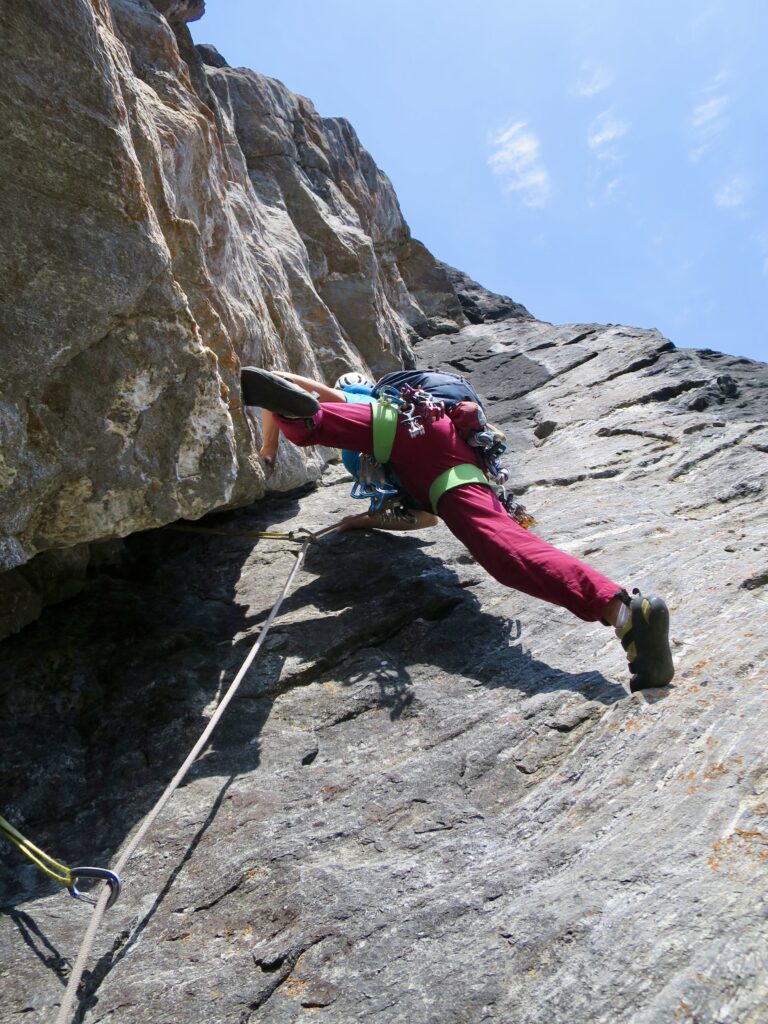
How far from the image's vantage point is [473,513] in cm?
475

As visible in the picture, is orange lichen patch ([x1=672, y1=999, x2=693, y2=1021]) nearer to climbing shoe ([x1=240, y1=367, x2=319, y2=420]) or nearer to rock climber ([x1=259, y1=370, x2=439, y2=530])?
climbing shoe ([x1=240, y1=367, x2=319, y2=420])

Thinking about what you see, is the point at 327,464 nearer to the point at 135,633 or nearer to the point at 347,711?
the point at 135,633

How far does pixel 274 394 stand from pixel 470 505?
4.32 ft

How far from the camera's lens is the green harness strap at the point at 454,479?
4.92 meters

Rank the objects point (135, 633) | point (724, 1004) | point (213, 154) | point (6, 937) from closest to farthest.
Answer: point (724, 1004) < point (6, 937) < point (135, 633) < point (213, 154)

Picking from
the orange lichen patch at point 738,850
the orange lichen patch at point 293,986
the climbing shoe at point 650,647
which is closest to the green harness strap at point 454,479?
the climbing shoe at point 650,647

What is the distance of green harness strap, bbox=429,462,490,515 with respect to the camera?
4.92 metres

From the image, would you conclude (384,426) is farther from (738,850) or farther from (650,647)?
(738,850)

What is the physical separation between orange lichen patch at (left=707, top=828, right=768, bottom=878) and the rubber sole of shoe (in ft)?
3.16

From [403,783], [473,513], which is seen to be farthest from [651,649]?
[473,513]

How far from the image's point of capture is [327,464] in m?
7.99

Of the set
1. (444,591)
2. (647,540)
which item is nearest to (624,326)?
(647,540)

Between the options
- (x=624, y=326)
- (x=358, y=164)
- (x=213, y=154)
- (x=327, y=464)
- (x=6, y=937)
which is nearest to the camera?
(x=6, y=937)

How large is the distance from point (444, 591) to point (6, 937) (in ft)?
10.00
